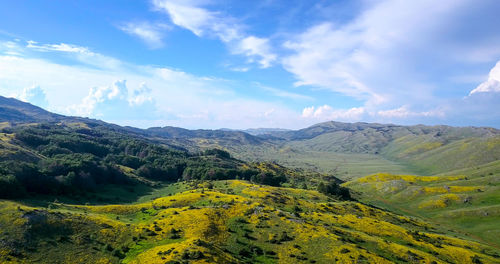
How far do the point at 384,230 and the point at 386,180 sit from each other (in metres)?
128

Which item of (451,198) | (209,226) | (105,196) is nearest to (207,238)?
(209,226)

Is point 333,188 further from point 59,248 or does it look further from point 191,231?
point 59,248

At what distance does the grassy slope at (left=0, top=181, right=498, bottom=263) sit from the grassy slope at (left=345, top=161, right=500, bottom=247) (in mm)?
41864

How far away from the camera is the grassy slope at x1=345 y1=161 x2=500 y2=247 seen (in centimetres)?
11075

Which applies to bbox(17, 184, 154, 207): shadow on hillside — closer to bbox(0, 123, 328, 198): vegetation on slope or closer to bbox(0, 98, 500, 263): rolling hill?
bbox(0, 98, 500, 263): rolling hill

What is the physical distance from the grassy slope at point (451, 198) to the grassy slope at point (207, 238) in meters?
41.9

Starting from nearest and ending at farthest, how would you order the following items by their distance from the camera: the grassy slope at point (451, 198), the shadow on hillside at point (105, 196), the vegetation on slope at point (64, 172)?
the shadow on hillside at point (105, 196) < the vegetation on slope at point (64, 172) < the grassy slope at point (451, 198)

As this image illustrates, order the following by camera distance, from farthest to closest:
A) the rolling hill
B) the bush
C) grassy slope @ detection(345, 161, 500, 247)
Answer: the bush < grassy slope @ detection(345, 161, 500, 247) < the rolling hill

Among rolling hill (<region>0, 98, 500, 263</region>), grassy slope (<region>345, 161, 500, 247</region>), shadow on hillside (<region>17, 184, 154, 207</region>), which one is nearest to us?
rolling hill (<region>0, 98, 500, 263</region>)

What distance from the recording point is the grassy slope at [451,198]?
363 feet

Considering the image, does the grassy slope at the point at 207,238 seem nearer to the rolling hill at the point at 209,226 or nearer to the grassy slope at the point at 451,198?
the rolling hill at the point at 209,226

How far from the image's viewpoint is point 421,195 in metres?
152

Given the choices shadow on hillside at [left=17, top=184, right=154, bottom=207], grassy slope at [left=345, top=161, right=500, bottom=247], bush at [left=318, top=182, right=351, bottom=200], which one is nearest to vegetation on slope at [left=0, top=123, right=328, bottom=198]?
shadow on hillside at [left=17, top=184, right=154, bottom=207]

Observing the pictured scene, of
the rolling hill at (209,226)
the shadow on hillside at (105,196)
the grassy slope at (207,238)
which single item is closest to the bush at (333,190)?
the rolling hill at (209,226)
